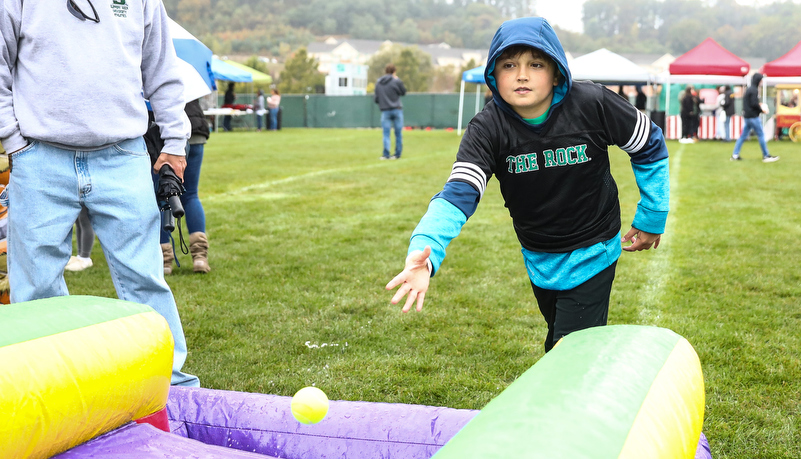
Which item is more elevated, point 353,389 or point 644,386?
point 644,386

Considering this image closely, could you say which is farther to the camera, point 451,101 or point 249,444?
point 451,101

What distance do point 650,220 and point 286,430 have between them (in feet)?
5.39

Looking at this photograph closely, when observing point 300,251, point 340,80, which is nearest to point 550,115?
point 300,251

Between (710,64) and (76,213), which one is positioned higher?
(710,64)

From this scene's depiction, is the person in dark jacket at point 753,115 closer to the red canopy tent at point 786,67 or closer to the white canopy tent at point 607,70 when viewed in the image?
the red canopy tent at point 786,67

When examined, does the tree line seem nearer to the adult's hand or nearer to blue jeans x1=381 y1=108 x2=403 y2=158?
blue jeans x1=381 y1=108 x2=403 y2=158

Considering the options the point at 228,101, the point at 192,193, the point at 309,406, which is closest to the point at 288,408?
the point at 309,406

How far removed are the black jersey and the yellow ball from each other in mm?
967

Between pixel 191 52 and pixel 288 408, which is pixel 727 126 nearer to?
pixel 191 52

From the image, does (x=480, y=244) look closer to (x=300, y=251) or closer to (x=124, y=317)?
(x=300, y=251)

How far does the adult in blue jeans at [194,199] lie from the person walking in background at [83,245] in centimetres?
71

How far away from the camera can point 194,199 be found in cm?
568

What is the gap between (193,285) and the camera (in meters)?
5.42

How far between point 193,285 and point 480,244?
285 cm
